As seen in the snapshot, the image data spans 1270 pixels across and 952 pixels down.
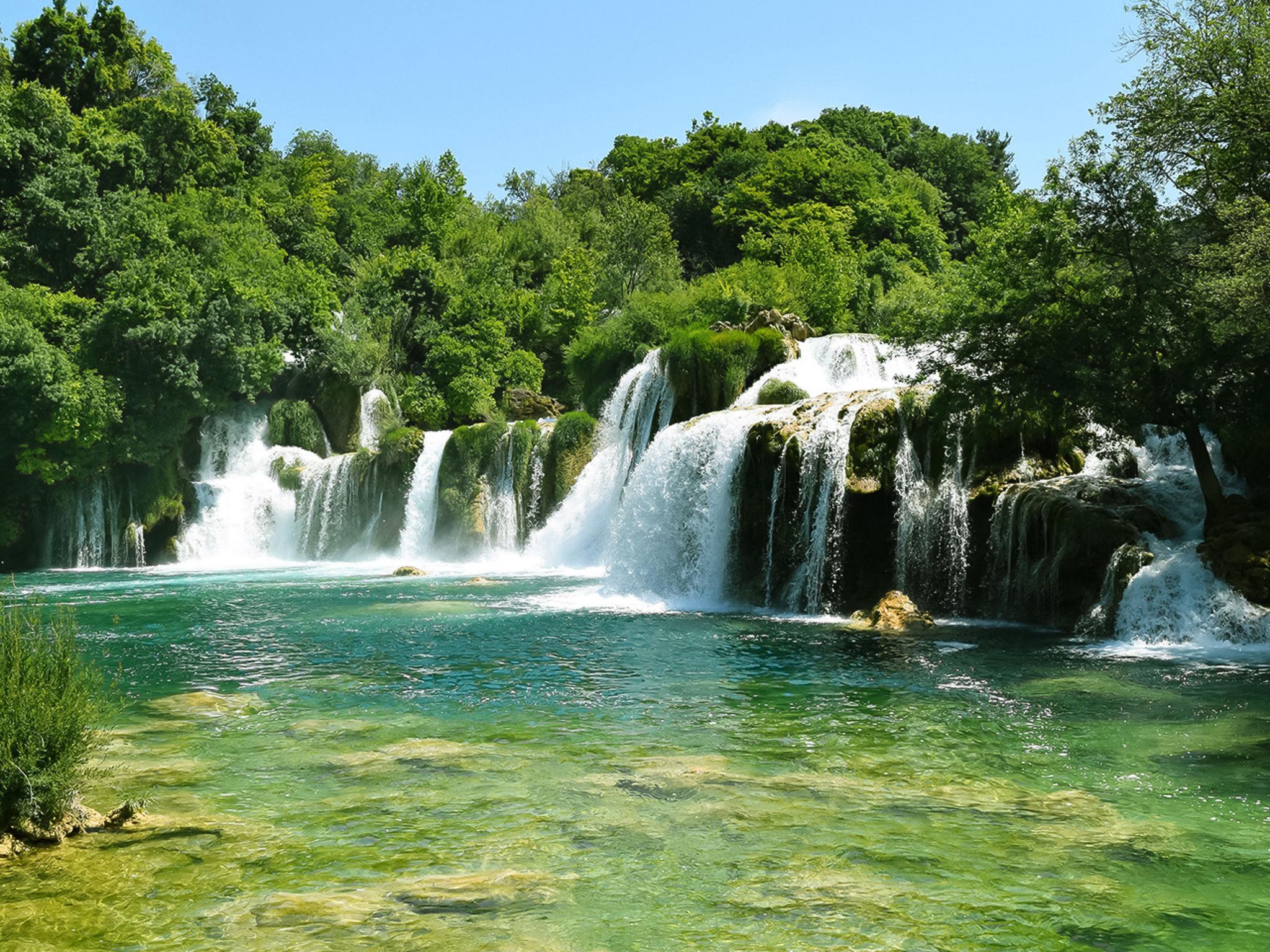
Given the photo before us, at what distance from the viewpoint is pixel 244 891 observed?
669cm

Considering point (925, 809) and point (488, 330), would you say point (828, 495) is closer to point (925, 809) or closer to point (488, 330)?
point (925, 809)

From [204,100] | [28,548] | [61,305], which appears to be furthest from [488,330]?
[204,100]

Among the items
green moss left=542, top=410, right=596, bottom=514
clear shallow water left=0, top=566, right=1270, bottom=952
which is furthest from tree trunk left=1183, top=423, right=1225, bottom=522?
green moss left=542, top=410, right=596, bottom=514

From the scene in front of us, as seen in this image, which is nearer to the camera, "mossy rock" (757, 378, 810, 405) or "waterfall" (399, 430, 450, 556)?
"mossy rock" (757, 378, 810, 405)

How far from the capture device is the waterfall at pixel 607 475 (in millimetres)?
31297

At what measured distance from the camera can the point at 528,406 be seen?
3991cm

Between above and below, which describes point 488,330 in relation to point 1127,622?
above

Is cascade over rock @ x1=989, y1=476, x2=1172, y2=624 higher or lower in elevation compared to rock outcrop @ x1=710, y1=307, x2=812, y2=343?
lower

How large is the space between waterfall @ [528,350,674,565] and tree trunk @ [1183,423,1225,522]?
52.4ft

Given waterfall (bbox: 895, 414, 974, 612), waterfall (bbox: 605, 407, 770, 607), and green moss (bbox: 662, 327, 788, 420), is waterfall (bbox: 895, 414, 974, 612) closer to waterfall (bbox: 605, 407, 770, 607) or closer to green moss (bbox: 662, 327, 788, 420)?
waterfall (bbox: 605, 407, 770, 607)

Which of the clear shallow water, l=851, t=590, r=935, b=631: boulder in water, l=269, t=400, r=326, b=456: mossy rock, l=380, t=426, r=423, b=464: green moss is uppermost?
l=269, t=400, r=326, b=456: mossy rock

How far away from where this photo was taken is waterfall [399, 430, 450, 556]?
3512 centimetres

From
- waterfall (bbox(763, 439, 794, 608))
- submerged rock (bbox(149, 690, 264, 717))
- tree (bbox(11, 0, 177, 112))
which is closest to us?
submerged rock (bbox(149, 690, 264, 717))

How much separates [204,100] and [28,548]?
35.5 m
